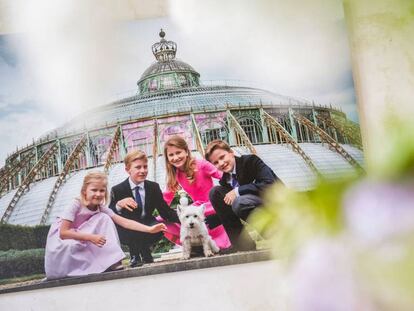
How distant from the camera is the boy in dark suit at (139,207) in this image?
3.91m

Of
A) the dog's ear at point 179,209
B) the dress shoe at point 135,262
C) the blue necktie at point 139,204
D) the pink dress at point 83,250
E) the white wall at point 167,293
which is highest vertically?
the blue necktie at point 139,204

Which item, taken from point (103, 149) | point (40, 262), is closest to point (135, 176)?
point (103, 149)

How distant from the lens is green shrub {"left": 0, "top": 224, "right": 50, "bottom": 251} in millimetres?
3918

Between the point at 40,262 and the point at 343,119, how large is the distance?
8.42 feet

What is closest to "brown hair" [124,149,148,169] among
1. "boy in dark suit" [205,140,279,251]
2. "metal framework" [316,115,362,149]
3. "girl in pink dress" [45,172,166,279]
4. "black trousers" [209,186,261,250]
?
"girl in pink dress" [45,172,166,279]

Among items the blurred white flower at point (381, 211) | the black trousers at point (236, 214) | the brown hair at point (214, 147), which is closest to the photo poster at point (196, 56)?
the brown hair at point (214, 147)

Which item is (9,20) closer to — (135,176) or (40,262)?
(135,176)

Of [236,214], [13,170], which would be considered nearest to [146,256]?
[236,214]

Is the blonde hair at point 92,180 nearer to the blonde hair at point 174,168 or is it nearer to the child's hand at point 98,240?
the child's hand at point 98,240

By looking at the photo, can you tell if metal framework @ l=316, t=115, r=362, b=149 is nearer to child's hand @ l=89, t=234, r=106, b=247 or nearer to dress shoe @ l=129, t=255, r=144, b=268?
dress shoe @ l=129, t=255, r=144, b=268

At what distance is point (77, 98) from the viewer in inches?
167

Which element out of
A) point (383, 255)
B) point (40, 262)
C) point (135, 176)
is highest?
point (135, 176)

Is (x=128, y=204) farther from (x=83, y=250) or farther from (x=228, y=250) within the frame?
(x=228, y=250)

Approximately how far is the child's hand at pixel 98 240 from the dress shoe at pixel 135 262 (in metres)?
0.24
